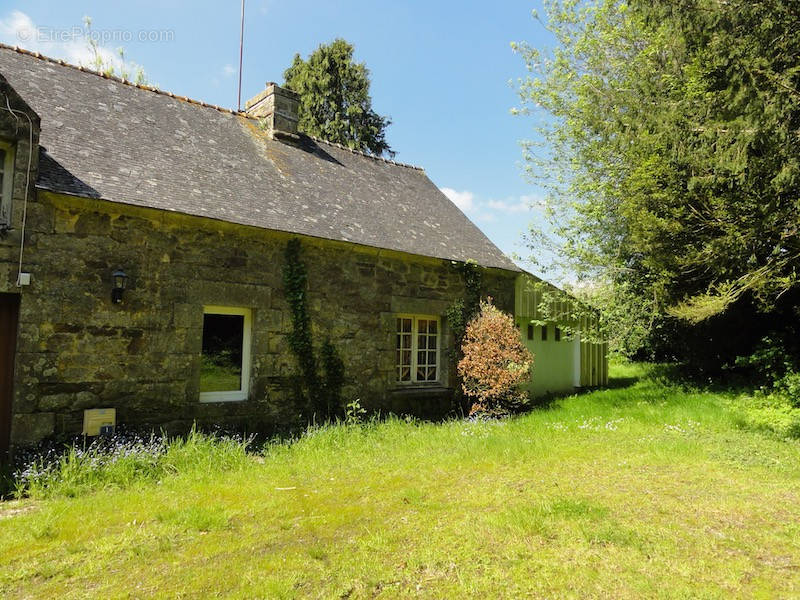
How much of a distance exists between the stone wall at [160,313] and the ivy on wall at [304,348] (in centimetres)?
13

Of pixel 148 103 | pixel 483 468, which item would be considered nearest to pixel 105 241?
pixel 148 103

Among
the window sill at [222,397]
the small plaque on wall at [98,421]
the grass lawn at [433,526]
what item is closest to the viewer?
the grass lawn at [433,526]

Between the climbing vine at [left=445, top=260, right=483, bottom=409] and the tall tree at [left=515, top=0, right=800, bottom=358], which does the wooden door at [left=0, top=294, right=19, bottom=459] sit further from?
the tall tree at [left=515, top=0, right=800, bottom=358]

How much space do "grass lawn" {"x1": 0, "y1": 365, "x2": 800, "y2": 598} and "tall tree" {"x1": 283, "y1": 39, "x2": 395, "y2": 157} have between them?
19.6 metres

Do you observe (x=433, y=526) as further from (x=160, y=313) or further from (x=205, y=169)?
(x=205, y=169)

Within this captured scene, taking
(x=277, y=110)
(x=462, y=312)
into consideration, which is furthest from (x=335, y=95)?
(x=462, y=312)

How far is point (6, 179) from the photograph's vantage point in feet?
20.0

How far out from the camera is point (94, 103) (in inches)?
331

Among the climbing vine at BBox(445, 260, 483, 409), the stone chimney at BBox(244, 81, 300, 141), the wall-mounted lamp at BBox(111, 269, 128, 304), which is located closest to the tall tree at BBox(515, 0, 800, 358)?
the climbing vine at BBox(445, 260, 483, 409)

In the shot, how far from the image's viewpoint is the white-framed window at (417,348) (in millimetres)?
10211

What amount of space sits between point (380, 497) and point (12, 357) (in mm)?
4598

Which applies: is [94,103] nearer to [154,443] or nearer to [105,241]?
[105,241]

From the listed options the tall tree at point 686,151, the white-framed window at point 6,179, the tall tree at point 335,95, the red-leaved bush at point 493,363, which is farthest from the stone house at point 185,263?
the tall tree at point 335,95

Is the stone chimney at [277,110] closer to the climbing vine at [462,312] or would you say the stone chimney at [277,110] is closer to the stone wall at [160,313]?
the stone wall at [160,313]
